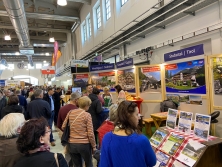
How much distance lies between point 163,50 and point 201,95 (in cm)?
264

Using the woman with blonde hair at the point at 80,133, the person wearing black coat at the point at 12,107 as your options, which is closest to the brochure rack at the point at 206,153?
the woman with blonde hair at the point at 80,133

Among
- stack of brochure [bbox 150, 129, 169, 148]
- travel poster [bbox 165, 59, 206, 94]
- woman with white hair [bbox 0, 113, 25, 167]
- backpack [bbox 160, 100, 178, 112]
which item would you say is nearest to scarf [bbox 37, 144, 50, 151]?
woman with white hair [bbox 0, 113, 25, 167]

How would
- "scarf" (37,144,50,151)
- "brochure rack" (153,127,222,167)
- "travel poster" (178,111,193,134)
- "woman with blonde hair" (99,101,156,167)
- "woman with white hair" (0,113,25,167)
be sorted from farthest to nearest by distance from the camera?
"travel poster" (178,111,193,134) → "brochure rack" (153,127,222,167) → "woman with white hair" (0,113,25,167) → "woman with blonde hair" (99,101,156,167) → "scarf" (37,144,50,151)

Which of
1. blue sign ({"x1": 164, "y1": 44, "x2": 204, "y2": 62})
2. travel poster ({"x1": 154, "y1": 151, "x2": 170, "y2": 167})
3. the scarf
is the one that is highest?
blue sign ({"x1": 164, "y1": 44, "x2": 204, "y2": 62})

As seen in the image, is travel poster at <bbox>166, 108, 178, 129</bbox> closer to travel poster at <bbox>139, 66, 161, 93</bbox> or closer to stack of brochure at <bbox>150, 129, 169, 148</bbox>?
stack of brochure at <bbox>150, 129, 169, 148</bbox>

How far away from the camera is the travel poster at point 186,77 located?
404 cm

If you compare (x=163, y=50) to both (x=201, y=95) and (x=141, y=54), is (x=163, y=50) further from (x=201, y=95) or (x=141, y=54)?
(x=201, y=95)

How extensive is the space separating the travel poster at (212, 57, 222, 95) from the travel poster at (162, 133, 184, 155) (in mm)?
1598

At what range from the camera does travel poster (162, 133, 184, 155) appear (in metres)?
2.66

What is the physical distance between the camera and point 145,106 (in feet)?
19.2

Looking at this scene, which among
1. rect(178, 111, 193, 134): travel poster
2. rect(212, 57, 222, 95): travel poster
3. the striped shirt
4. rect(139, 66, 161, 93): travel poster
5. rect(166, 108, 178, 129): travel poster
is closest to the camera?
the striped shirt

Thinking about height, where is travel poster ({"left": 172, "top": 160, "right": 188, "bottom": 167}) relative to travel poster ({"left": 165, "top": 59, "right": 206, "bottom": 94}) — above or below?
below

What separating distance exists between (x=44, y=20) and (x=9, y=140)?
46.1 ft

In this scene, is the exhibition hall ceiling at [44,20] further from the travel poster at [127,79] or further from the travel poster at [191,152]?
the travel poster at [191,152]
